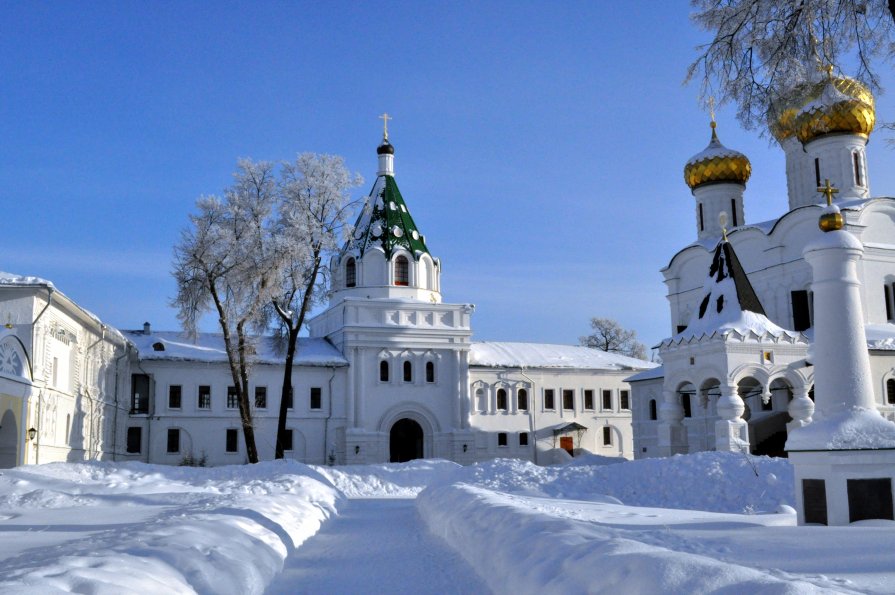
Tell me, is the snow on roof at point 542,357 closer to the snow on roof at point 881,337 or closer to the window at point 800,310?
the window at point 800,310

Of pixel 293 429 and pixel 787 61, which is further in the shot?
pixel 293 429

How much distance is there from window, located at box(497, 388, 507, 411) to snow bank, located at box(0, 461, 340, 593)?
54.7 ft

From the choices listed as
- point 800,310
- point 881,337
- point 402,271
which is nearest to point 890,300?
point 800,310

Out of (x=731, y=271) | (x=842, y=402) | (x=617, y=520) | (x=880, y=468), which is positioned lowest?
(x=617, y=520)

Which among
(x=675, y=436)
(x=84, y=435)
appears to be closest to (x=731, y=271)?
(x=675, y=436)

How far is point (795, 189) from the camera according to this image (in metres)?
30.3

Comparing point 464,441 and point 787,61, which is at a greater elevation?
point 787,61

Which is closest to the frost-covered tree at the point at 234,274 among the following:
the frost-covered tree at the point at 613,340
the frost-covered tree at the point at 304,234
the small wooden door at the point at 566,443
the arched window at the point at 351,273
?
the frost-covered tree at the point at 304,234

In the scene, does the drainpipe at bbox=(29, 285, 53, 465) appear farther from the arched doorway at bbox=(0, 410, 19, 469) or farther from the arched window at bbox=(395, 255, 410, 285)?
the arched window at bbox=(395, 255, 410, 285)

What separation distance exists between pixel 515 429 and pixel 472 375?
9.82ft

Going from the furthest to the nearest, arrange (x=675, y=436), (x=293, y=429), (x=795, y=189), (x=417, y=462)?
(x=293, y=429) → (x=795, y=189) → (x=417, y=462) → (x=675, y=436)

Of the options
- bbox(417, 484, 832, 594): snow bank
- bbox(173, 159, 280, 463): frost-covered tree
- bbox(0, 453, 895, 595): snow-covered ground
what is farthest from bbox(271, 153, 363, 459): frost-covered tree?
bbox(417, 484, 832, 594): snow bank

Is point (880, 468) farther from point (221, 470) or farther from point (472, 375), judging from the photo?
point (472, 375)

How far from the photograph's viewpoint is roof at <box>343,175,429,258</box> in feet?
120
